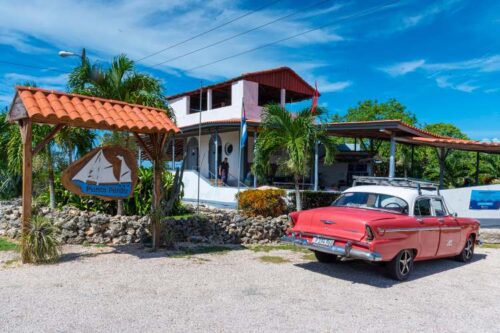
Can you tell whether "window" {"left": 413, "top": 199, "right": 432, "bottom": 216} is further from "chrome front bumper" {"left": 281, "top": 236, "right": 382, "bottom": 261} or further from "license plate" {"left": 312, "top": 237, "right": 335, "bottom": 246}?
"license plate" {"left": 312, "top": 237, "right": 335, "bottom": 246}

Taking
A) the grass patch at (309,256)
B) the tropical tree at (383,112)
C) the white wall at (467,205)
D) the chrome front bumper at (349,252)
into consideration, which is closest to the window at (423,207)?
the chrome front bumper at (349,252)

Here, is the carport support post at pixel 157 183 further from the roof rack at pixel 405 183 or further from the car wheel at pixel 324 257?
the roof rack at pixel 405 183

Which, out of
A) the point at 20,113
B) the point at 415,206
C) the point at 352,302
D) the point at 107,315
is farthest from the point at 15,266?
the point at 415,206

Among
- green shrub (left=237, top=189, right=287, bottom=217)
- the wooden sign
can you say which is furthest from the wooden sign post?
green shrub (left=237, top=189, right=287, bottom=217)

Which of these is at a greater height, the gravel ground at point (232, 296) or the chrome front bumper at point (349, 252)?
the chrome front bumper at point (349, 252)

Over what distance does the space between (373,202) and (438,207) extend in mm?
1445

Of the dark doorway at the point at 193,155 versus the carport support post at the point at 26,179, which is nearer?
the carport support post at the point at 26,179

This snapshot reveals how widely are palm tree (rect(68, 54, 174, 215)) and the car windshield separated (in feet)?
18.7

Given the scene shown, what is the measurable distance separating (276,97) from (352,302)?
21282mm

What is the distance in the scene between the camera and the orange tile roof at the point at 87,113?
7.09 meters

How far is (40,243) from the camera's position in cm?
712

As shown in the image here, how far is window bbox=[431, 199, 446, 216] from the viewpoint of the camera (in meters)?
8.01

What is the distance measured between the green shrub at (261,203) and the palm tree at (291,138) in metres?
0.64

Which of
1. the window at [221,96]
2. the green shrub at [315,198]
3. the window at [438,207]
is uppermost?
the window at [221,96]
